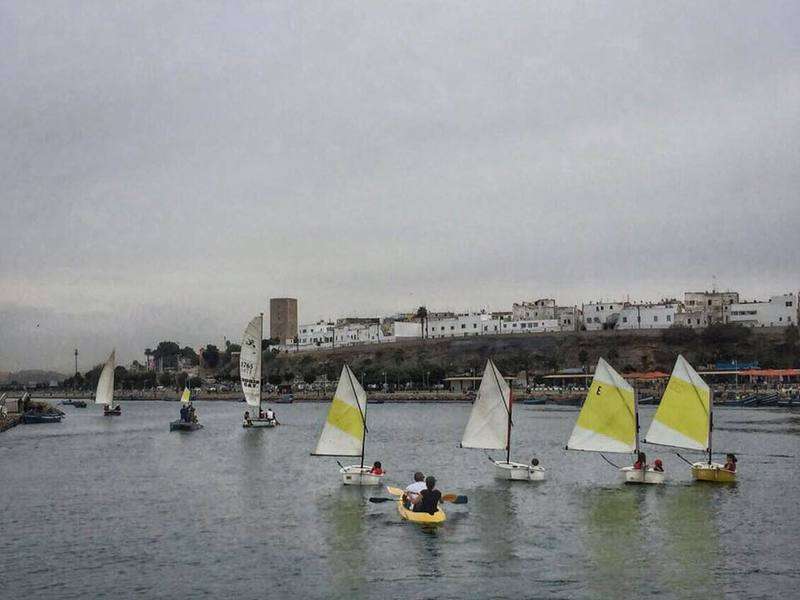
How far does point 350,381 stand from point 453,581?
2192 cm

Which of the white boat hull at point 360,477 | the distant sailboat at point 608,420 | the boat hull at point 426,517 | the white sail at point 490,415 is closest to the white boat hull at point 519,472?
the white sail at point 490,415

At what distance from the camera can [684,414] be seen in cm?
5131

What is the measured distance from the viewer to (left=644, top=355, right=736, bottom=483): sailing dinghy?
50.9 m

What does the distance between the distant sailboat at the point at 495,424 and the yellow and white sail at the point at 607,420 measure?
3.21m

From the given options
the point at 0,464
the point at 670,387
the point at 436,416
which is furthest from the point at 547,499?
the point at 436,416

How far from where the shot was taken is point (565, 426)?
343 feet

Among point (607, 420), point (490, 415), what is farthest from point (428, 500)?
A: point (607, 420)

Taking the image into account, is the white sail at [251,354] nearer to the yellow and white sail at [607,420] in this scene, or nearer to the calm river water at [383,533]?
the calm river water at [383,533]

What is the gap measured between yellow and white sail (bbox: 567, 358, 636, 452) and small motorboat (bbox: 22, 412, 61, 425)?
3781 inches

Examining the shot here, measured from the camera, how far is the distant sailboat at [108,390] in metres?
148

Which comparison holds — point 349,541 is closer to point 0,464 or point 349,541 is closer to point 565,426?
point 0,464

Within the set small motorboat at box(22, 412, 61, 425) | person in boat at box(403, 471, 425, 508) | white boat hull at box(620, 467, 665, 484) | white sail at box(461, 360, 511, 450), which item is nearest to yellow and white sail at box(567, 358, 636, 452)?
white boat hull at box(620, 467, 665, 484)

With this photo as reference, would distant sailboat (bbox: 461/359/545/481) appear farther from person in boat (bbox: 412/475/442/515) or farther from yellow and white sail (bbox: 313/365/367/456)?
person in boat (bbox: 412/475/442/515)

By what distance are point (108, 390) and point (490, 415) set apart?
115 meters
